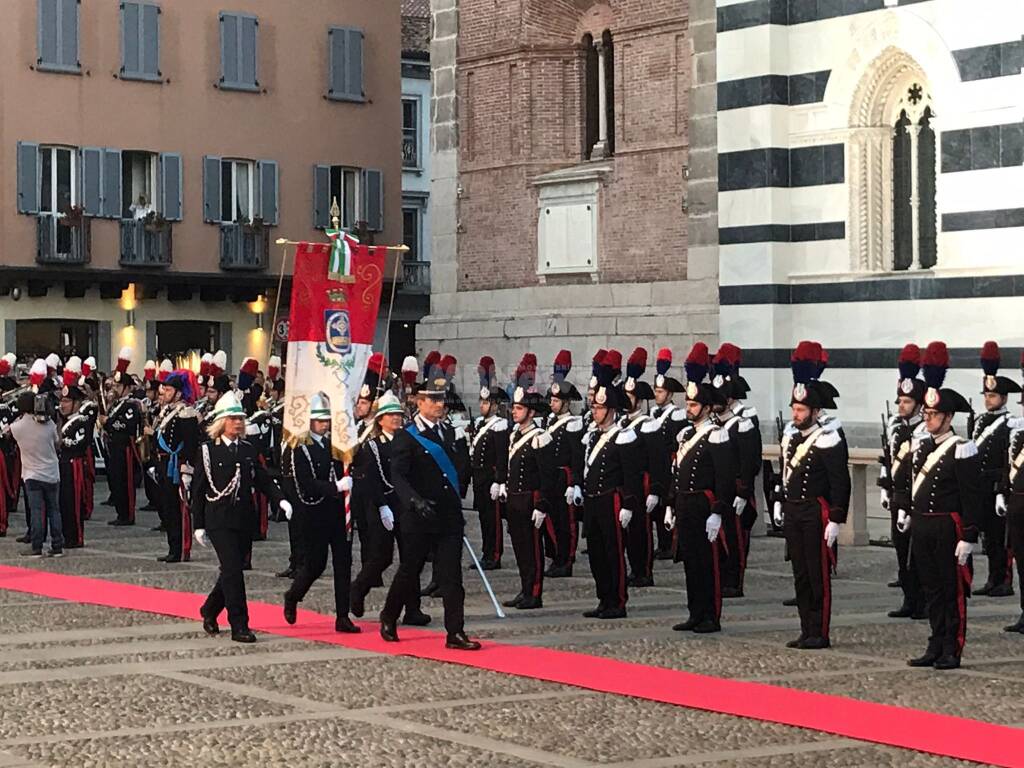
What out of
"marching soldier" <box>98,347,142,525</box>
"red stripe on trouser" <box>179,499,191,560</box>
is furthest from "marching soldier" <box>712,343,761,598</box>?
"marching soldier" <box>98,347,142,525</box>

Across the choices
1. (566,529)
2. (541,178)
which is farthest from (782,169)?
(566,529)

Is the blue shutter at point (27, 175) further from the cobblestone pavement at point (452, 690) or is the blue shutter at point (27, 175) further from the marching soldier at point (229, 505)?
the marching soldier at point (229, 505)

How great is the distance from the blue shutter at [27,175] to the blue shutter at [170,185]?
2734 mm

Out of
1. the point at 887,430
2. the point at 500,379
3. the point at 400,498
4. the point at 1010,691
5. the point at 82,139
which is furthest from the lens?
the point at 82,139

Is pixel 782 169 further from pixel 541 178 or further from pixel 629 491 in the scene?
pixel 629 491

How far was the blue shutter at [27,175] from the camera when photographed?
134 feet

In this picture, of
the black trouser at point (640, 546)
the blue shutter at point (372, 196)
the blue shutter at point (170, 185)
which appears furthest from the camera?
the blue shutter at point (372, 196)

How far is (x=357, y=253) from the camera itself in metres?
17.5

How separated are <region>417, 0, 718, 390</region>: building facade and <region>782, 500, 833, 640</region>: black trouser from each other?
44.3ft

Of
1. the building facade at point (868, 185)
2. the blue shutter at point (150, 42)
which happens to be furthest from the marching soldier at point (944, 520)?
the blue shutter at point (150, 42)

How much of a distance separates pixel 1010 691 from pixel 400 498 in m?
4.53

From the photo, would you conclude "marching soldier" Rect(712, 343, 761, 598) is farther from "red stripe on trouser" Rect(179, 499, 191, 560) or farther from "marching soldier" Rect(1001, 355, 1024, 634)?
"red stripe on trouser" Rect(179, 499, 191, 560)

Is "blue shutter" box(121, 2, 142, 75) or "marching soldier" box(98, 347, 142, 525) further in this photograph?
"blue shutter" box(121, 2, 142, 75)

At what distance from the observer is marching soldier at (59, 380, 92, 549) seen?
23.0 metres
